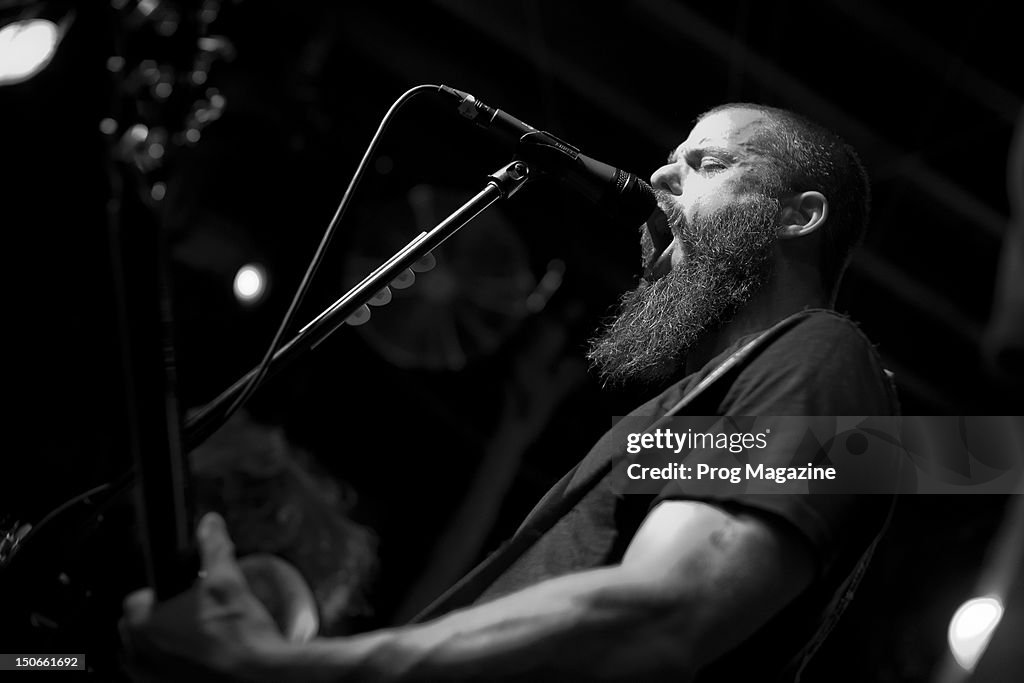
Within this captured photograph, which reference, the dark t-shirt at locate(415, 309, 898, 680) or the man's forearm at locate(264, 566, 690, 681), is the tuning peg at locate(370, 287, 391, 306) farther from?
the man's forearm at locate(264, 566, 690, 681)

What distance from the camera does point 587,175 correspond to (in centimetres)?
163

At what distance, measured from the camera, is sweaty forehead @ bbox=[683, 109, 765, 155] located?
5.92ft

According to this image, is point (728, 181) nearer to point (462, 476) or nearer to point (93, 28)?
point (93, 28)

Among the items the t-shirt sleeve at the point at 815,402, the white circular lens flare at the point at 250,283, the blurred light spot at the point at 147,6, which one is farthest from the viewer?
the white circular lens flare at the point at 250,283

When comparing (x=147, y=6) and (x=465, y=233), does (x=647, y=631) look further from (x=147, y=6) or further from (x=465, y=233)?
(x=465, y=233)

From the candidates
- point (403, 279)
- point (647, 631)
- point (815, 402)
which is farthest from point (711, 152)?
point (647, 631)

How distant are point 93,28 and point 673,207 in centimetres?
105

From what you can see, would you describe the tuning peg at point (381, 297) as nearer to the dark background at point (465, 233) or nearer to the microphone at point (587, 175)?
the microphone at point (587, 175)

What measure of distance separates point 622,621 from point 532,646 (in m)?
0.10

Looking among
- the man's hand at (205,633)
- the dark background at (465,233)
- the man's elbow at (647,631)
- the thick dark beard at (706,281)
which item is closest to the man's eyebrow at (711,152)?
the thick dark beard at (706,281)

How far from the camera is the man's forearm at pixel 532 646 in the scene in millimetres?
948

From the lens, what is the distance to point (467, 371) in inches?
201

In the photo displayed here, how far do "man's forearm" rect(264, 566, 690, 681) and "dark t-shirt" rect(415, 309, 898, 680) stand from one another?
6.7 inches

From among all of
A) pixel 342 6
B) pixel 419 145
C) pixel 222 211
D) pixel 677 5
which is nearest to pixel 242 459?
pixel 222 211
